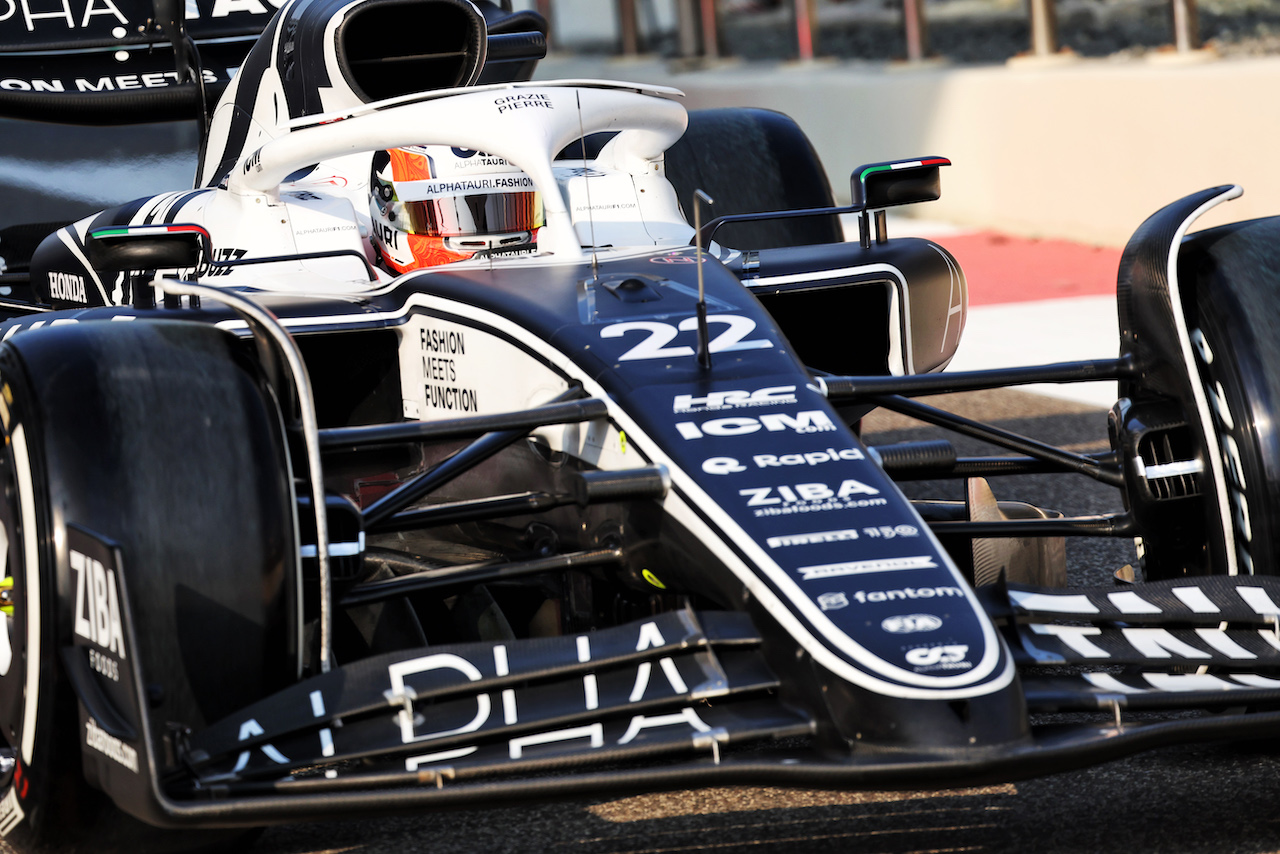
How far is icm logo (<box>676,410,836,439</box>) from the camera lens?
336 cm

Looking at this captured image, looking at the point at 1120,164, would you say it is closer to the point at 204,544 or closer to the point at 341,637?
the point at 341,637

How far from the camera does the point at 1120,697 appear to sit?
2998 millimetres

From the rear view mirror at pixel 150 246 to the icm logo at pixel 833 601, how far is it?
72.3 inches

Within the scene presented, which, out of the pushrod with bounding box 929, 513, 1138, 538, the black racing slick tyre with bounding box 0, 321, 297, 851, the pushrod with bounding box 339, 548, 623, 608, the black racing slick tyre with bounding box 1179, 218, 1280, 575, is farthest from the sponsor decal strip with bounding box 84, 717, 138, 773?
the black racing slick tyre with bounding box 1179, 218, 1280, 575

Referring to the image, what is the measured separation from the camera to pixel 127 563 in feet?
9.89

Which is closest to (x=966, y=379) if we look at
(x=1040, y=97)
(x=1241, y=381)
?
(x=1241, y=381)

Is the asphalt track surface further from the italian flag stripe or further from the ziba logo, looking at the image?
the italian flag stripe

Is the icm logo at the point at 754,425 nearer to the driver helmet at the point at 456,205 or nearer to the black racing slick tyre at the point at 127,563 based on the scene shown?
the black racing slick tyre at the point at 127,563

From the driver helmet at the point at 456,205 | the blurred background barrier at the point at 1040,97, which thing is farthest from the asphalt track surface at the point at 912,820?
the blurred background barrier at the point at 1040,97

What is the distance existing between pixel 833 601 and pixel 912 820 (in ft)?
2.16

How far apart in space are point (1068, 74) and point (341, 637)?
842 centimetres

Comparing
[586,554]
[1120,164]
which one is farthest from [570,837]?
[1120,164]

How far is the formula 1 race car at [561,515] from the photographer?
9.55 feet

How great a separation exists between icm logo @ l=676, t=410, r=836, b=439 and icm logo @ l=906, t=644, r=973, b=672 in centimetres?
60
